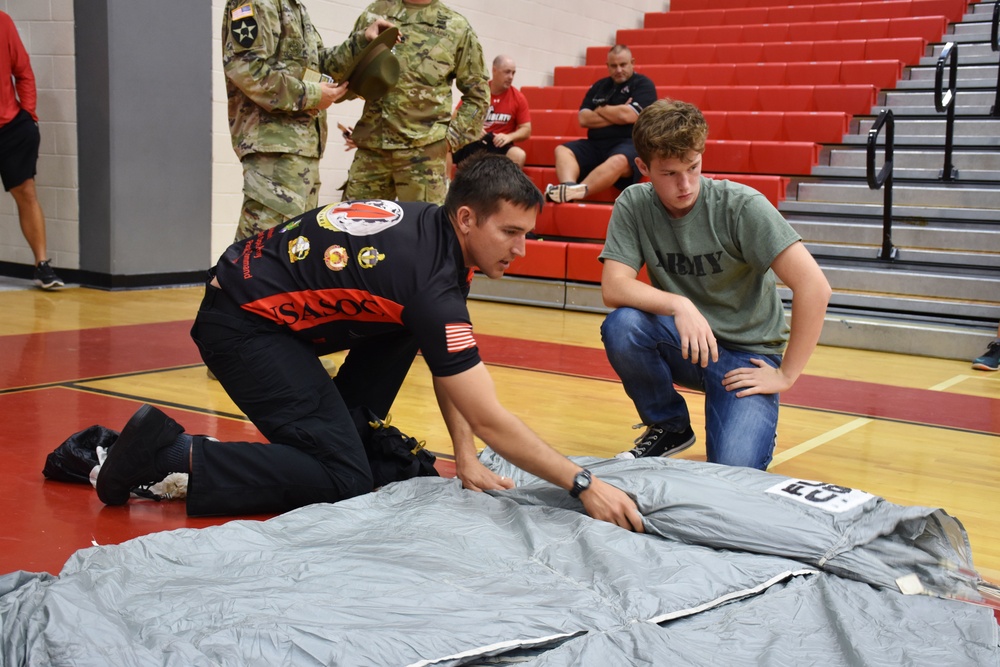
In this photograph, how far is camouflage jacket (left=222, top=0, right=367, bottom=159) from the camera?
11.0ft

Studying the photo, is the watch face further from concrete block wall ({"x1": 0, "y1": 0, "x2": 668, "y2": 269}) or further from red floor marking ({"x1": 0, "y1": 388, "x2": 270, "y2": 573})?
concrete block wall ({"x1": 0, "y1": 0, "x2": 668, "y2": 269})

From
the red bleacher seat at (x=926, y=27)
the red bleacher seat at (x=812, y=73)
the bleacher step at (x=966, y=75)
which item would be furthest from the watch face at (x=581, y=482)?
the red bleacher seat at (x=926, y=27)

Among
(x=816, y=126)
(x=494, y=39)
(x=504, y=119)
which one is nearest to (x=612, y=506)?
(x=504, y=119)

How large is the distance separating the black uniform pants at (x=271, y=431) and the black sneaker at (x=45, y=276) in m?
3.86

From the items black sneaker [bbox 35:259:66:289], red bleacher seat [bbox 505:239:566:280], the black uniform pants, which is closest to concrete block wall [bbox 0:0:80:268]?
black sneaker [bbox 35:259:66:289]

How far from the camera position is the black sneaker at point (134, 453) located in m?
2.14

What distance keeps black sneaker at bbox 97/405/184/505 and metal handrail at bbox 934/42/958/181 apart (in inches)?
190

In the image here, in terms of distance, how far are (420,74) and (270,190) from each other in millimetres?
1058

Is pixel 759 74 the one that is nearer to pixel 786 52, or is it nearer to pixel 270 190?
pixel 786 52

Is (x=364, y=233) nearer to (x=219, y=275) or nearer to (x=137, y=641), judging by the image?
(x=219, y=275)

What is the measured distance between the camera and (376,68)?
360 centimetres

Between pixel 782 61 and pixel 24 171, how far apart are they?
5.71 m

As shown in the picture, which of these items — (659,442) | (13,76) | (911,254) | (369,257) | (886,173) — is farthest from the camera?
(911,254)

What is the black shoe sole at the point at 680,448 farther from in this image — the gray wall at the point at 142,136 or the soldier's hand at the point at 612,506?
the gray wall at the point at 142,136
